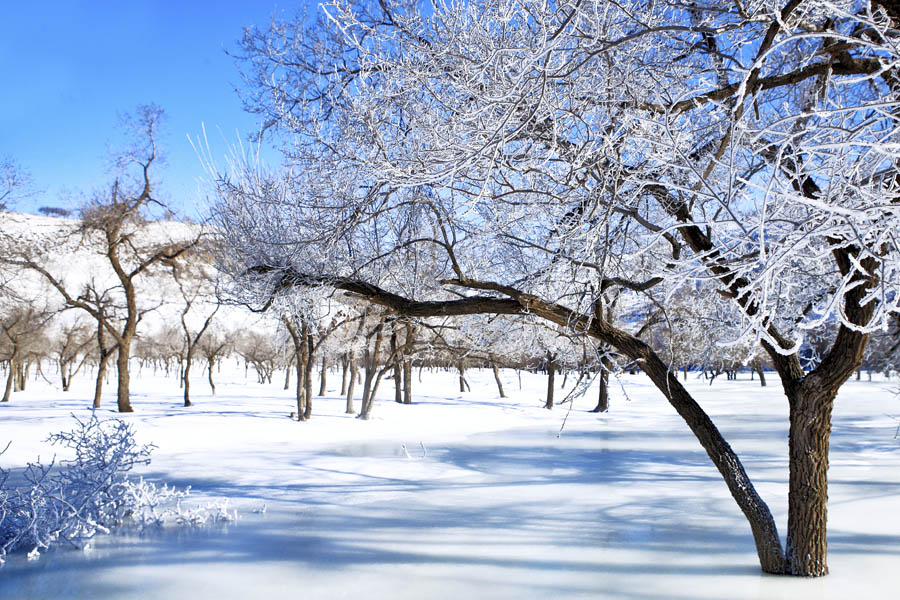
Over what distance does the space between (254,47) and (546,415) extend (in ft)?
67.9

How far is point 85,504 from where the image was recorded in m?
7.66

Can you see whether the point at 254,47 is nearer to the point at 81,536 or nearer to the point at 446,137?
the point at 446,137

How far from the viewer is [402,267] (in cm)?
805

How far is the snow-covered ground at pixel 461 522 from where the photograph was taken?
6.10m

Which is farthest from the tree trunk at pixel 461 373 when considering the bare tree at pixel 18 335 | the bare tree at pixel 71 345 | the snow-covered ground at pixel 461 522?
the bare tree at pixel 71 345

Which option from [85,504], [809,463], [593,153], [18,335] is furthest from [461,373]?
[593,153]

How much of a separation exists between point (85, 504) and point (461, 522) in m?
4.65

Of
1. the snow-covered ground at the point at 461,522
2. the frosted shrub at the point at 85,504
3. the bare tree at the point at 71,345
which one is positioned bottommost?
the snow-covered ground at the point at 461,522

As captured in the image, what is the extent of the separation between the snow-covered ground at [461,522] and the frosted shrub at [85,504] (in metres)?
0.30

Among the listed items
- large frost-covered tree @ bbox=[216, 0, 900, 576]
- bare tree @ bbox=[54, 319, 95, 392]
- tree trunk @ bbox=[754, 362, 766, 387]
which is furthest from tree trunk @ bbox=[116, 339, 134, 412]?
tree trunk @ bbox=[754, 362, 766, 387]

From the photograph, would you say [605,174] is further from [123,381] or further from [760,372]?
[760,372]

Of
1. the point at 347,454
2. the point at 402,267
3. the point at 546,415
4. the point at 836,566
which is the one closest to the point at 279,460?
the point at 347,454

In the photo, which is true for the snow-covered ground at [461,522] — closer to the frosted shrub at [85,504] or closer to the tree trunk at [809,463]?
the frosted shrub at [85,504]

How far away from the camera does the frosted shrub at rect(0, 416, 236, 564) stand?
7.16 metres
